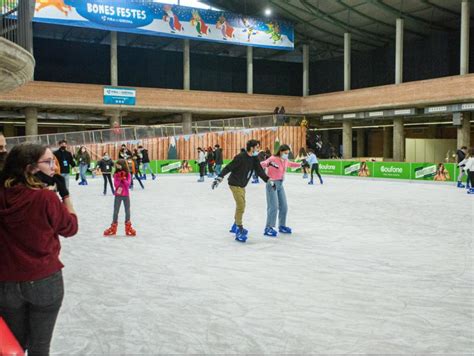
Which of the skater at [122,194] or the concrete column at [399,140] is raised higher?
the concrete column at [399,140]

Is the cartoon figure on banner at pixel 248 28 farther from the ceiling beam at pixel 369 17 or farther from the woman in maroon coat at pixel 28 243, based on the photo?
the woman in maroon coat at pixel 28 243

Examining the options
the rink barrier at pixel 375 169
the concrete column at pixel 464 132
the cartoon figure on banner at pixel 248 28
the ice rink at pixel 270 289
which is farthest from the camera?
the cartoon figure on banner at pixel 248 28

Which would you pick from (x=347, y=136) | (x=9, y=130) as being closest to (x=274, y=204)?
(x=347, y=136)

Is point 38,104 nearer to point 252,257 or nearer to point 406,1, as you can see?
point 406,1

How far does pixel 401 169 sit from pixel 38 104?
23323 millimetres

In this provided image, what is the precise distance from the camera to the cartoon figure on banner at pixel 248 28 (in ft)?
125

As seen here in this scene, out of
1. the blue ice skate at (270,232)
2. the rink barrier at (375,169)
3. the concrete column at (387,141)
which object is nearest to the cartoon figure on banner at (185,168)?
the rink barrier at (375,169)

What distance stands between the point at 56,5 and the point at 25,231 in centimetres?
3166

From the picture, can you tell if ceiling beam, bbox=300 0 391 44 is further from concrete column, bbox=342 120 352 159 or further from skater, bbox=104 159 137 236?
skater, bbox=104 159 137 236

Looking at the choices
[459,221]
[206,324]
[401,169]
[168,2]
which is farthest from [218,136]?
[206,324]

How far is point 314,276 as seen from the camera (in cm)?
574

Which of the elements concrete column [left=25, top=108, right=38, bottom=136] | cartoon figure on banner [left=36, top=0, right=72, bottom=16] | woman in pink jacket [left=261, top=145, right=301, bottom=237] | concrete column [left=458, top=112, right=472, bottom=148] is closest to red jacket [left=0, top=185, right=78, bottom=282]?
woman in pink jacket [left=261, top=145, right=301, bottom=237]

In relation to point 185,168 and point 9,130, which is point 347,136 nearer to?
point 185,168

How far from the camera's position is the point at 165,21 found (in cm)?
3472
